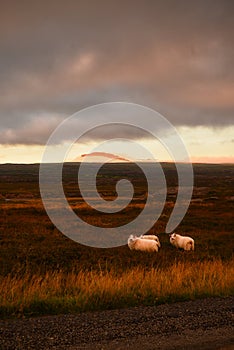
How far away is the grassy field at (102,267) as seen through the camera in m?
7.28

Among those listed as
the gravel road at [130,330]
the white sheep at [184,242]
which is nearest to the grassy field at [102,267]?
the white sheep at [184,242]

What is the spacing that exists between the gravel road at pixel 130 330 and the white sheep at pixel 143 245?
10744 millimetres

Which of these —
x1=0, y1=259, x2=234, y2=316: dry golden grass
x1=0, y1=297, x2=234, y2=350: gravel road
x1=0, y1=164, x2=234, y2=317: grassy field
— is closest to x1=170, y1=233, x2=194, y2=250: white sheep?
x1=0, y1=164, x2=234, y2=317: grassy field

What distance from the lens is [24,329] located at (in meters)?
5.63

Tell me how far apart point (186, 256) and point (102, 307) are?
10226 mm

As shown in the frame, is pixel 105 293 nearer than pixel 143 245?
Yes

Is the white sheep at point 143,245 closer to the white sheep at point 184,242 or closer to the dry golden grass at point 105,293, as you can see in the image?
the white sheep at point 184,242

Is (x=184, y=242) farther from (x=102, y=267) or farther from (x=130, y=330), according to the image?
(x=130, y=330)

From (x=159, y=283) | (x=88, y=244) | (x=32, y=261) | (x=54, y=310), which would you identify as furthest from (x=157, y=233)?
(x=54, y=310)

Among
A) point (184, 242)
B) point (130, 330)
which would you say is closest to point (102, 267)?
point (184, 242)

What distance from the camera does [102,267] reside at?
46.6ft

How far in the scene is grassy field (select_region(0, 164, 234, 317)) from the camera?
7281mm

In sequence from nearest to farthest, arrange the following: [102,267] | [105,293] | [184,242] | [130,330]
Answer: [130,330] → [105,293] → [102,267] → [184,242]

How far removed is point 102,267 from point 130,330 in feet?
28.8
